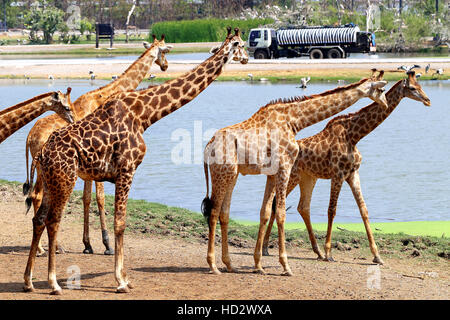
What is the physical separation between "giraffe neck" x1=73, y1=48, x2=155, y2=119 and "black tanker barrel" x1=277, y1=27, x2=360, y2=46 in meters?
41.0

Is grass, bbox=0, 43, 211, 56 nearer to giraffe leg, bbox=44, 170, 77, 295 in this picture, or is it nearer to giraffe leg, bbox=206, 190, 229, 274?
giraffe leg, bbox=206, 190, 229, 274

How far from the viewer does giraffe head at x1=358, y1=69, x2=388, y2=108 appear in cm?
1042

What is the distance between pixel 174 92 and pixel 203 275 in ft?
6.90

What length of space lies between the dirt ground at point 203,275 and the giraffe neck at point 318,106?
176 cm

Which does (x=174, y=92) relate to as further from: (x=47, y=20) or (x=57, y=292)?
(x=47, y=20)

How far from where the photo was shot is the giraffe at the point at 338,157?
10930 mm

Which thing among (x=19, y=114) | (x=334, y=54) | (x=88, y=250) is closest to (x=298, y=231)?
(x=88, y=250)

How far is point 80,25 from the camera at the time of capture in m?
80.9

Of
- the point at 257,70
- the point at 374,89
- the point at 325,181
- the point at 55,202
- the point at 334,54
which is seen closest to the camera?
the point at 55,202

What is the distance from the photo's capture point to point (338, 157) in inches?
429

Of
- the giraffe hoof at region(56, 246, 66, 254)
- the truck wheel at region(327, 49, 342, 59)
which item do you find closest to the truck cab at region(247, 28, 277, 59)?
the truck wheel at region(327, 49, 342, 59)

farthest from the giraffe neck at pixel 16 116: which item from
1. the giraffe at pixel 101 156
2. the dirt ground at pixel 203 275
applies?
the dirt ground at pixel 203 275

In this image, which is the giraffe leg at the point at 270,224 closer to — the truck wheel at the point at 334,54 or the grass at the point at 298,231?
the grass at the point at 298,231

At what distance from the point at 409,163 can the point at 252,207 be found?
6.36 meters
